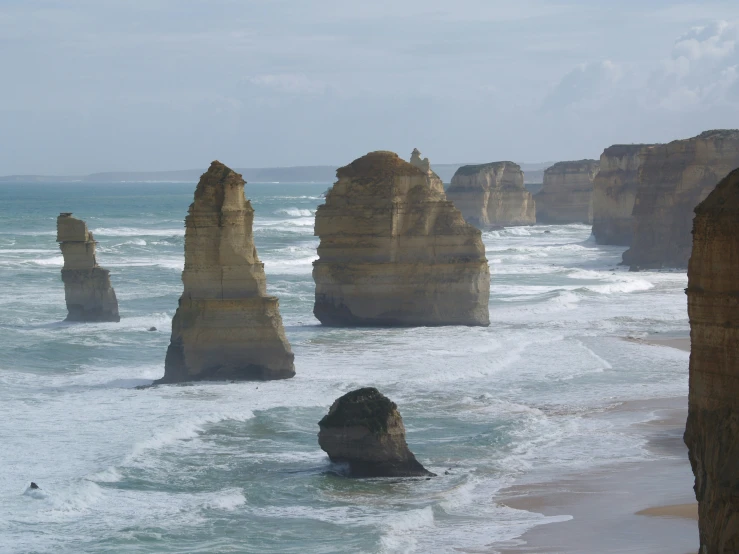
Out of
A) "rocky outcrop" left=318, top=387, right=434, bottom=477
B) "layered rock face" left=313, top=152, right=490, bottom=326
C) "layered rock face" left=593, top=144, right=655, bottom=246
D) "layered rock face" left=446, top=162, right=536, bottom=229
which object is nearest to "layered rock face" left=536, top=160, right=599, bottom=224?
"layered rock face" left=446, top=162, right=536, bottom=229

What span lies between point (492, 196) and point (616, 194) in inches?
1070

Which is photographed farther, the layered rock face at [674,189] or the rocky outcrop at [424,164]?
the layered rock face at [674,189]

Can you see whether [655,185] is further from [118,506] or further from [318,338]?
[118,506]

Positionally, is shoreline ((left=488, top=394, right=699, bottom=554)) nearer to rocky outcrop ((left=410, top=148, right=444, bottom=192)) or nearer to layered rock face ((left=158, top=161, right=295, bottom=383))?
layered rock face ((left=158, top=161, right=295, bottom=383))

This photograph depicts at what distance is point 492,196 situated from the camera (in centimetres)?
10700

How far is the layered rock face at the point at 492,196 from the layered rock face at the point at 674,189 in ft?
134

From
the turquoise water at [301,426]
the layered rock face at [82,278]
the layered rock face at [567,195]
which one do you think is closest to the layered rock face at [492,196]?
the layered rock face at [567,195]

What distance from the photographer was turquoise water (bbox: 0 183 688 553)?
1664 centimetres

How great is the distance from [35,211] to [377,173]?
98187mm

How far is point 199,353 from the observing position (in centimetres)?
2605

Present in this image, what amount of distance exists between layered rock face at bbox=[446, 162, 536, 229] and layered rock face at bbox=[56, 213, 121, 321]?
217 feet

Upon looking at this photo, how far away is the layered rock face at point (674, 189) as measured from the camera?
189 feet

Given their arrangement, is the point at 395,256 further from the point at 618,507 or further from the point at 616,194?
the point at 616,194

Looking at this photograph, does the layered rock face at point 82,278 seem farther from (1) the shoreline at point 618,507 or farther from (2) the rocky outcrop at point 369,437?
(1) the shoreline at point 618,507
